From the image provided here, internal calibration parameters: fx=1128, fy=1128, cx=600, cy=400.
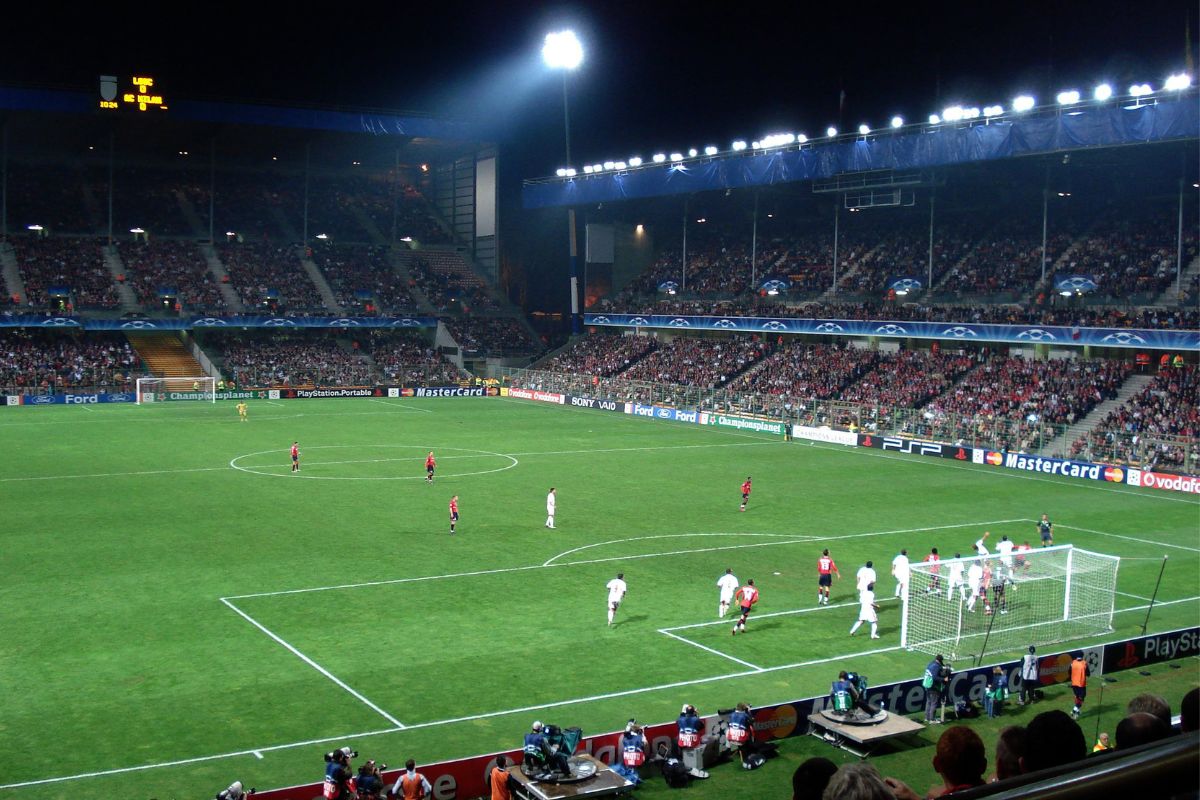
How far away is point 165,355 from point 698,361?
36.7 meters

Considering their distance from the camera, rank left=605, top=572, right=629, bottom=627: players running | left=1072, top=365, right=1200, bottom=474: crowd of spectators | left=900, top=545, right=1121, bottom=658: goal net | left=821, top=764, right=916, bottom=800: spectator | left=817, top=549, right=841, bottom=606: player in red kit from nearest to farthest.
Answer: left=821, top=764, right=916, bottom=800: spectator < left=900, top=545, right=1121, bottom=658: goal net < left=605, top=572, right=629, bottom=627: players running < left=817, top=549, right=841, bottom=606: player in red kit < left=1072, top=365, right=1200, bottom=474: crowd of spectators

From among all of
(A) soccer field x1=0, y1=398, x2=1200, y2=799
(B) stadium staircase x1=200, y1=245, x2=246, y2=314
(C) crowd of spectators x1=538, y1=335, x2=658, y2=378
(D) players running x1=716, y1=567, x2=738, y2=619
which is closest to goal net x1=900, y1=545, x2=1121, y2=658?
(A) soccer field x1=0, y1=398, x2=1200, y2=799

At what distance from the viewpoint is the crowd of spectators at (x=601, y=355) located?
3095 inches

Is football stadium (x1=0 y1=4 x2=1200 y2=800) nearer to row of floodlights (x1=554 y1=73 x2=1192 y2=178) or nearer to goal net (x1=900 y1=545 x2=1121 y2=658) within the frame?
goal net (x1=900 y1=545 x2=1121 y2=658)

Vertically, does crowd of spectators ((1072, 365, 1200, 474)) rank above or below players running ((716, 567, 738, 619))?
above

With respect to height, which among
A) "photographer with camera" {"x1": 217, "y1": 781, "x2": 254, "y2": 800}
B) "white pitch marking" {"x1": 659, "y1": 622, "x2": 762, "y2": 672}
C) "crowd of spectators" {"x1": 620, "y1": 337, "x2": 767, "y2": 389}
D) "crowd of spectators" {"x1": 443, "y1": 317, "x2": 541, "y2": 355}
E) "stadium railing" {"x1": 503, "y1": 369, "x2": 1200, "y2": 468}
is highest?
"crowd of spectators" {"x1": 443, "y1": 317, "x2": 541, "y2": 355}

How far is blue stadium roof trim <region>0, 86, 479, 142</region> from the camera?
72.2m

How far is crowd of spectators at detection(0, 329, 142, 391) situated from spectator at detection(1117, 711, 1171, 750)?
2939 inches

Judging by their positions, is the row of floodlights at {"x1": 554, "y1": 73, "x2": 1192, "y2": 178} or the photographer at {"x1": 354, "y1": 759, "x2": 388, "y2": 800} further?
the row of floodlights at {"x1": 554, "y1": 73, "x2": 1192, "y2": 178}

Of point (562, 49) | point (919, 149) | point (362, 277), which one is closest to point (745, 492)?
point (919, 149)

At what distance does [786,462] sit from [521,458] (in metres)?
11.6

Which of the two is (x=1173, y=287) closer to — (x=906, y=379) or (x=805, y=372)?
(x=906, y=379)

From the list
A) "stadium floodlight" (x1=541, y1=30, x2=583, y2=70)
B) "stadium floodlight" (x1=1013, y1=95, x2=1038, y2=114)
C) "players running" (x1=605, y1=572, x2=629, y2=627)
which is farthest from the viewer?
"stadium floodlight" (x1=541, y1=30, x2=583, y2=70)

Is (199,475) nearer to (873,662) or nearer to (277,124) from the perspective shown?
(873,662)
